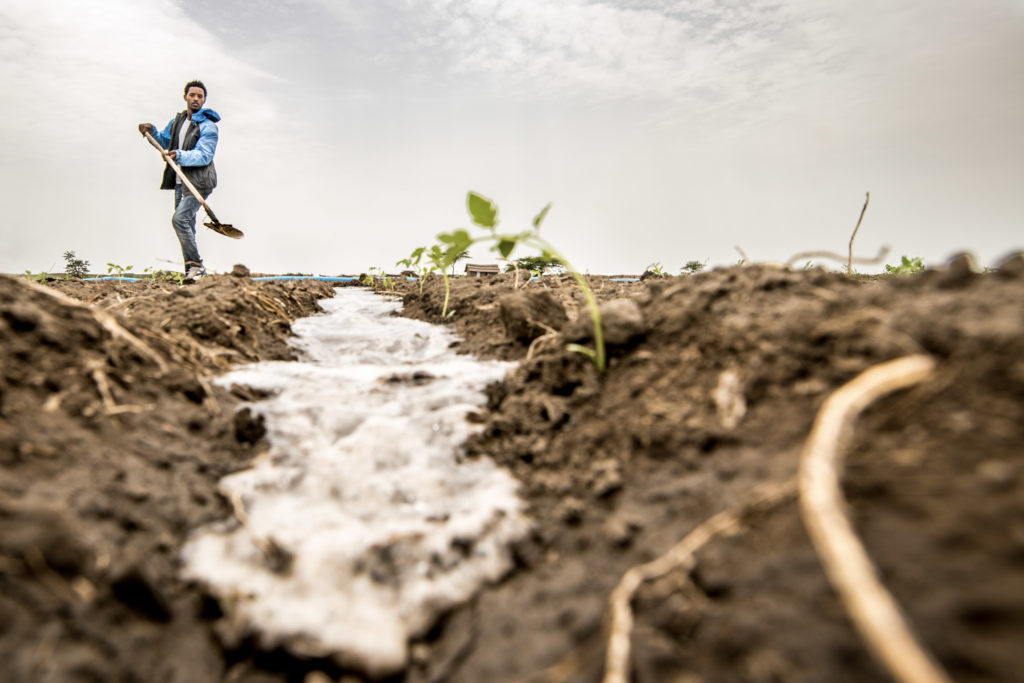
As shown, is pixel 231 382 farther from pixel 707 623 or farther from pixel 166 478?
pixel 707 623

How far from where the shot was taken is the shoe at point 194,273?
5.48 m

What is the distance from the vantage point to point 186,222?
5648mm

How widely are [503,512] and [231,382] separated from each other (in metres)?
1.36

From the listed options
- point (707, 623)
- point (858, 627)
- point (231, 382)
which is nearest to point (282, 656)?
point (707, 623)

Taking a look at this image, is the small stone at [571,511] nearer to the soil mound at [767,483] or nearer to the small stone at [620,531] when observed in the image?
the soil mound at [767,483]

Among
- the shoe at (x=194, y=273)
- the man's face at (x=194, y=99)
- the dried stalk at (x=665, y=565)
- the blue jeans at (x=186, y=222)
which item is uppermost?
the man's face at (x=194, y=99)

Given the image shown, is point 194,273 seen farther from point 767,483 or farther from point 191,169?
point 767,483

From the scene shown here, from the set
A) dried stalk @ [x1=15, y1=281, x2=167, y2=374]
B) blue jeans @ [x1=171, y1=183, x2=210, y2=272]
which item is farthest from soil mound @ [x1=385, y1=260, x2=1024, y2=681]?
blue jeans @ [x1=171, y1=183, x2=210, y2=272]

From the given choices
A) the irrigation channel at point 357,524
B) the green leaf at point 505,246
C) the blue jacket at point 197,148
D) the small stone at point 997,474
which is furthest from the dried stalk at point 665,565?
the blue jacket at point 197,148

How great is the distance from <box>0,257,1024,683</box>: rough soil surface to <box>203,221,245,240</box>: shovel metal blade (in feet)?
17.9

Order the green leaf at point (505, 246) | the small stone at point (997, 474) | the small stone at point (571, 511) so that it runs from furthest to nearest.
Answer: the green leaf at point (505, 246), the small stone at point (571, 511), the small stone at point (997, 474)

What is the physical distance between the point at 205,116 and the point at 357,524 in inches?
262

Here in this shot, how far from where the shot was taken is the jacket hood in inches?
232

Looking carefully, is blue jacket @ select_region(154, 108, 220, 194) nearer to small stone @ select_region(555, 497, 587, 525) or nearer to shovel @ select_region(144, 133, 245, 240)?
shovel @ select_region(144, 133, 245, 240)
